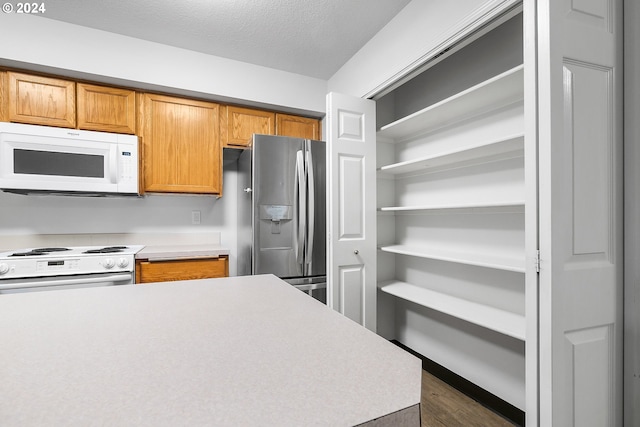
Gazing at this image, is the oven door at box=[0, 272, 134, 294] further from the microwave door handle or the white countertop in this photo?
the microwave door handle

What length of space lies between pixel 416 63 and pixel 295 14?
92 cm

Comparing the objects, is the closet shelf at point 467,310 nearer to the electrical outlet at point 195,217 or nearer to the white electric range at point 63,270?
the electrical outlet at point 195,217

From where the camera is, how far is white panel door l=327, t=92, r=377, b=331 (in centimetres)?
222

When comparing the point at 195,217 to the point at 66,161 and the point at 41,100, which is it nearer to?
the point at 66,161

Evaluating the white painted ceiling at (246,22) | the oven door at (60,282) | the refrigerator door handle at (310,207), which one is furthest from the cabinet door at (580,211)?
the oven door at (60,282)

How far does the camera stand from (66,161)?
7.34 feet

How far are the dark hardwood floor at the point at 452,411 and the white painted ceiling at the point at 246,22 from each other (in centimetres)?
257

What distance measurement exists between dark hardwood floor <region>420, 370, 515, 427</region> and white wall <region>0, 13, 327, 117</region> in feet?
8.46

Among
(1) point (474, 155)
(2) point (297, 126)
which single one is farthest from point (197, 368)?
(2) point (297, 126)

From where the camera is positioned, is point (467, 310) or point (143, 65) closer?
point (467, 310)

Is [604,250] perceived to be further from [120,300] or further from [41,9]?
[41,9]

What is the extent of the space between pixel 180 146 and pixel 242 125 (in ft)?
1.91

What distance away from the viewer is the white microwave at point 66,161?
208cm

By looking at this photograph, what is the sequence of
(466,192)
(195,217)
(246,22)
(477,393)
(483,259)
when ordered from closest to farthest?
(483,259), (477,393), (466,192), (246,22), (195,217)
